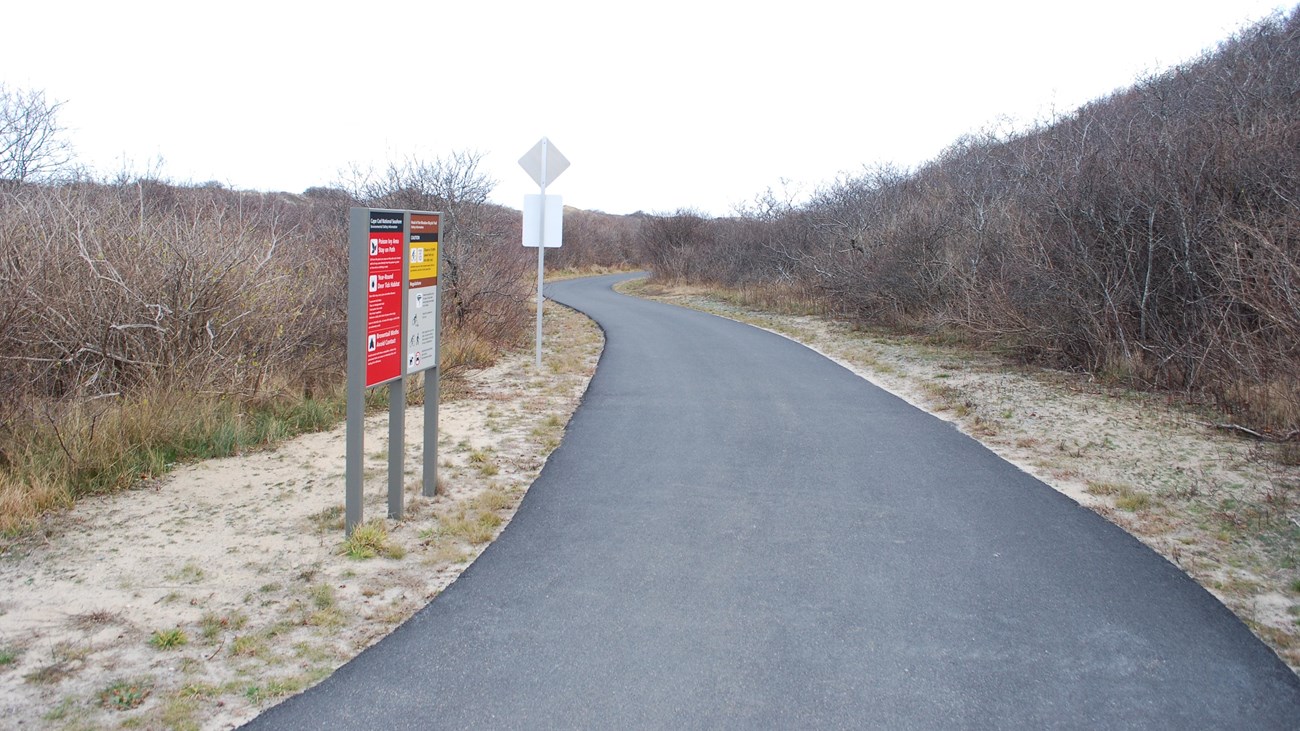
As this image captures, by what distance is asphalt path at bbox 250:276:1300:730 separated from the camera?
3.85 meters

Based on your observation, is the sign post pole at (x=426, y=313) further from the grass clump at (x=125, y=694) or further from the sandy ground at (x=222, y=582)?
the grass clump at (x=125, y=694)

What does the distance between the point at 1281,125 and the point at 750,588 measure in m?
11.0

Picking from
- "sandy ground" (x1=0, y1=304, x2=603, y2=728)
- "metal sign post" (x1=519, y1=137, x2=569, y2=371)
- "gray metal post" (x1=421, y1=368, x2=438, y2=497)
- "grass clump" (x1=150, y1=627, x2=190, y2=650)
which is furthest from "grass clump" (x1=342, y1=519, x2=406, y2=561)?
"metal sign post" (x1=519, y1=137, x2=569, y2=371)

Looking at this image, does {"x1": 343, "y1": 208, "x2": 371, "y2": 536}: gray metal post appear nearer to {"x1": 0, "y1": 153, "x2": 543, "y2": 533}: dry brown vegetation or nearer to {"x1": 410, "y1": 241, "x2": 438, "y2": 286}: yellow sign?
{"x1": 410, "y1": 241, "x2": 438, "y2": 286}: yellow sign

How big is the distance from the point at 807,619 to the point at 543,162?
36.0 feet

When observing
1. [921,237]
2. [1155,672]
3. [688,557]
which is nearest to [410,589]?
[688,557]

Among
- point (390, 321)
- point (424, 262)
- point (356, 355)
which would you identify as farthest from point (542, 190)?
point (356, 355)

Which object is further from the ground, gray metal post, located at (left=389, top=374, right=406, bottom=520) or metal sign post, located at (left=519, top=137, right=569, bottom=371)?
metal sign post, located at (left=519, top=137, right=569, bottom=371)

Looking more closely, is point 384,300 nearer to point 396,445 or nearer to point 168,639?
point 396,445

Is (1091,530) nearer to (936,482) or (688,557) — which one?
(936,482)

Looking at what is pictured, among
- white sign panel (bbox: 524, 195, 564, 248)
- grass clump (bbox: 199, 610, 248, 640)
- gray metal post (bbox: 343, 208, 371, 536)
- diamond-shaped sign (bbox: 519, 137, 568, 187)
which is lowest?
grass clump (bbox: 199, 610, 248, 640)

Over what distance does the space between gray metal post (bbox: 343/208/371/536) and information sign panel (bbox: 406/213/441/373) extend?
0.59 metres

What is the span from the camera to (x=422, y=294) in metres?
6.41

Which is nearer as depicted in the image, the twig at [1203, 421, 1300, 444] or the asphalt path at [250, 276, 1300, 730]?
the asphalt path at [250, 276, 1300, 730]
